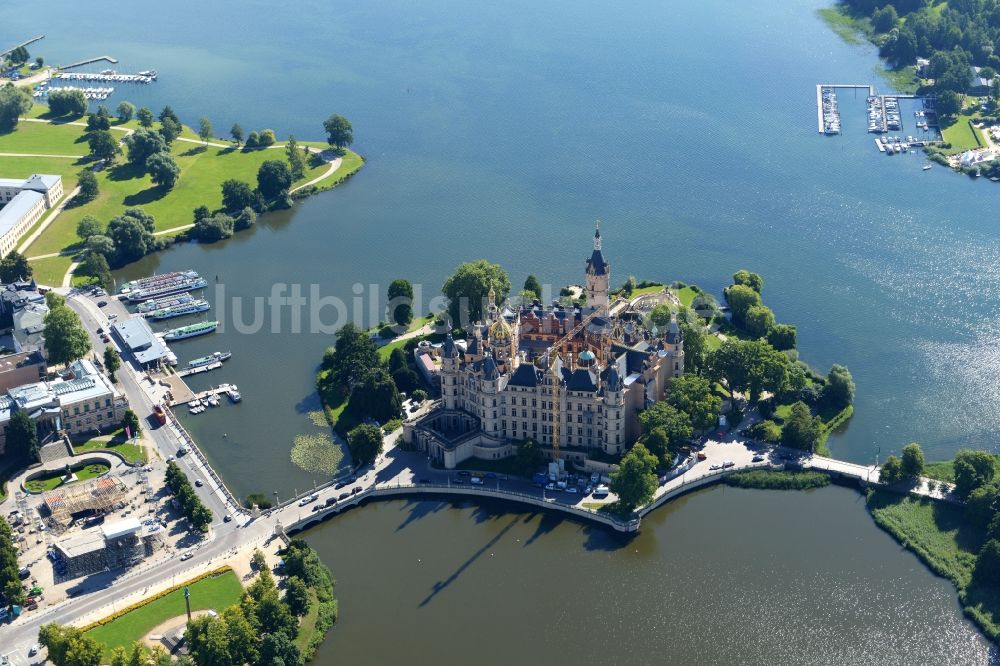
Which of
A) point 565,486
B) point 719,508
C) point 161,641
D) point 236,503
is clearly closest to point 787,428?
point 719,508

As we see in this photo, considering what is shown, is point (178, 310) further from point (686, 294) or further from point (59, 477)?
point (686, 294)

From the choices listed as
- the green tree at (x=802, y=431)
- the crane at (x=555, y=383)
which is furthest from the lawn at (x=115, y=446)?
the green tree at (x=802, y=431)

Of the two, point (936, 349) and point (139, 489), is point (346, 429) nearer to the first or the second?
point (139, 489)

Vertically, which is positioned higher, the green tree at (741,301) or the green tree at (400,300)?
the green tree at (741,301)

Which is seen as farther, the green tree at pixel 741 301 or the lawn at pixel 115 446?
the green tree at pixel 741 301

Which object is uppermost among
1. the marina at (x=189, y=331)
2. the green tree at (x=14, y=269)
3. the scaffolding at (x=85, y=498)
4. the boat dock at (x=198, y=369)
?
the green tree at (x=14, y=269)

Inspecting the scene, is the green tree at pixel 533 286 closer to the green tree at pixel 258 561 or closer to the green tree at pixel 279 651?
the green tree at pixel 258 561

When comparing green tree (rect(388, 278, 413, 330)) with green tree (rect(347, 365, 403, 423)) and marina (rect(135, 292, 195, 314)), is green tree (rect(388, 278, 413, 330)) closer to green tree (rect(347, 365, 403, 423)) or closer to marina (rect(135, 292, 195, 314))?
green tree (rect(347, 365, 403, 423))
